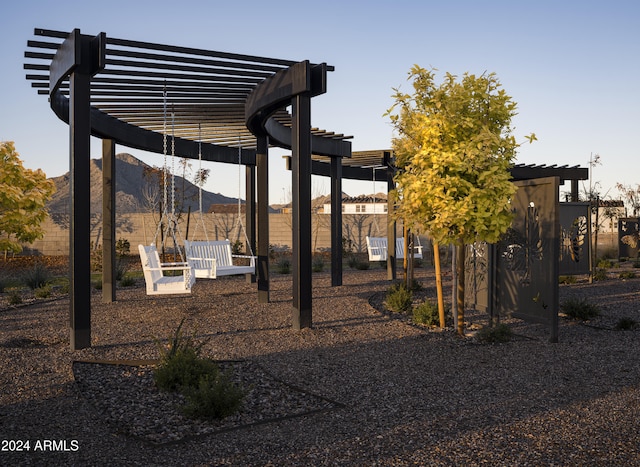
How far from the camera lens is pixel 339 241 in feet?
37.7

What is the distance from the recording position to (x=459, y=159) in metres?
5.95

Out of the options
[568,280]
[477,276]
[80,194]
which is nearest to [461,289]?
[477,276]

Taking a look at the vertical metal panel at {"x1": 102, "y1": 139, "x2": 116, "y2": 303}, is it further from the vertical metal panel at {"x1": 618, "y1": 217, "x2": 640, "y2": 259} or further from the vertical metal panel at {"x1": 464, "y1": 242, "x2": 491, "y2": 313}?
the vertical metal panel at {"x1": 618, "y1": 217, "x2": 640, "y2": 259}

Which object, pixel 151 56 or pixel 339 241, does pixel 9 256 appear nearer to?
pixel 339 241

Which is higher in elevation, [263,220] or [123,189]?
[123,189]

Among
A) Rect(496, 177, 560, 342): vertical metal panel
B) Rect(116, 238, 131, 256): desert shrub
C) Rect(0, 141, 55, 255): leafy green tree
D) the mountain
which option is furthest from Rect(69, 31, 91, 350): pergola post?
the mountain

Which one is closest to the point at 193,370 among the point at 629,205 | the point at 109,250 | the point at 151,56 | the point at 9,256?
the point at 151,56

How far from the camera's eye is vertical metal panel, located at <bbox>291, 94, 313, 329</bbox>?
6.61 meters

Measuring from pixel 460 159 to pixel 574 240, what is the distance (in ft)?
22.4

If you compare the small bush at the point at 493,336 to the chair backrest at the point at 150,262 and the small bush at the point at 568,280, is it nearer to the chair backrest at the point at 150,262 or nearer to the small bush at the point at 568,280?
the chair backrest at the point at 150,262

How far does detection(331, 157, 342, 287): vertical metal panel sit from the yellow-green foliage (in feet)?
16.5

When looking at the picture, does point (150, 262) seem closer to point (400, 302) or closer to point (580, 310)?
point (400, 302)

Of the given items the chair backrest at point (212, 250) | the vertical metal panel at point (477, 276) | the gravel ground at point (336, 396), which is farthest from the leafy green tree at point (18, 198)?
the vertical metal panel at point (477, 276)

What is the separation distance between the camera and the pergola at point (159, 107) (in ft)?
18.6
